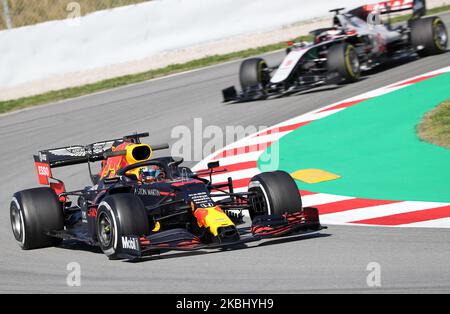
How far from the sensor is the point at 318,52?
1777 centimetres

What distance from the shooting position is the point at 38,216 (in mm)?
9445

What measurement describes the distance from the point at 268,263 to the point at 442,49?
12.7m

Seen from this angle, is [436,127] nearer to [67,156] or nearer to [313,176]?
[313,176]

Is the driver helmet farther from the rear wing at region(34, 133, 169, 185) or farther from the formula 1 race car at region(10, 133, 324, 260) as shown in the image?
the rear wing at region(34, 133, 169, 185)

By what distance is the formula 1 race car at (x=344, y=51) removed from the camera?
57.0 feet

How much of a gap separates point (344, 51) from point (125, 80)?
24.4 ft

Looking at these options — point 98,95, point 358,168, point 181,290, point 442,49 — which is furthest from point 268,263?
point 98,95

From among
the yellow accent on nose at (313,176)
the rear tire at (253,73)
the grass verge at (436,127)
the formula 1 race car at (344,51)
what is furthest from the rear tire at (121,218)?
the rear tire at (253,73)

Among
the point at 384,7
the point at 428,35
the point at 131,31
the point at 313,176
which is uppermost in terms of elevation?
the point at 131,31

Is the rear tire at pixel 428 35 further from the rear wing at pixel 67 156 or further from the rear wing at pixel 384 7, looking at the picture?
the rear wing at pixel 67 156

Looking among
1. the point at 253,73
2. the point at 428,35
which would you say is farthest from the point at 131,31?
the point at 428,35

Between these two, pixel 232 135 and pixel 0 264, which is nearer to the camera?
pixel 0 264

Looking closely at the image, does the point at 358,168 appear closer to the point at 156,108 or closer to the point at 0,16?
the point at 156,108

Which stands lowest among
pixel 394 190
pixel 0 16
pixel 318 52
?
pixel 394 190
